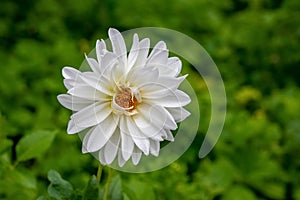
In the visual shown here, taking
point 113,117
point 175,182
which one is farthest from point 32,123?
point 113,117

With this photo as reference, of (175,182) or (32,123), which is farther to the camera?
(32,123)

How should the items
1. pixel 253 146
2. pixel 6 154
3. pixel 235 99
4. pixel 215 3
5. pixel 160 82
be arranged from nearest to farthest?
pixel 160 82, pixel 6 154, pixel 253 146, pixel 235 99, pixel 215 3

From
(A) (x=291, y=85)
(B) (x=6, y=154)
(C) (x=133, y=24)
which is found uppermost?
(B) (x=6, y=154)

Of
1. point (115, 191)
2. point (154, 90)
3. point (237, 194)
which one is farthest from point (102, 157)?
point (237, 194)

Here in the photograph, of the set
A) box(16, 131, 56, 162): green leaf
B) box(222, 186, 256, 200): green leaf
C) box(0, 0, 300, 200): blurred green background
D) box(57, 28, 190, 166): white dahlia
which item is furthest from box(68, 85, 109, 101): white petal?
box(222, 186, 256, 200): green leaf

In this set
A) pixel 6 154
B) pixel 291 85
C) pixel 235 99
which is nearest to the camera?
pixel 6 154

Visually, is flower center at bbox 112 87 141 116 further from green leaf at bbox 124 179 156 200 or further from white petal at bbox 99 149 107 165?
green leaf at bbox 124 179 156 200

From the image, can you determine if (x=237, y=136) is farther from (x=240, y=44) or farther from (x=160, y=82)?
(x=160, y=82)
